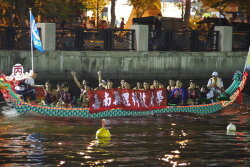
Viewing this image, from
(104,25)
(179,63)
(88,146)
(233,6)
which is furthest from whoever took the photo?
(233,6)

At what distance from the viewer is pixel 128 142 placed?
71.4ft

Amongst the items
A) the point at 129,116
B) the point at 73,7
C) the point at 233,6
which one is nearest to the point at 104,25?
the point at 73,7

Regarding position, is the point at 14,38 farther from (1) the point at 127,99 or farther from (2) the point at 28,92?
(1) the point at 127,99

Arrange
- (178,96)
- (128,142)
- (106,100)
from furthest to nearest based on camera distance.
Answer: (178,96), (106,100), (128,142)

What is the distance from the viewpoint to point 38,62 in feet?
117

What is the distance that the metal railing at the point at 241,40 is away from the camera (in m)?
41.4

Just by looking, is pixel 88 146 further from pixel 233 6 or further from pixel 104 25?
pixel 233 6

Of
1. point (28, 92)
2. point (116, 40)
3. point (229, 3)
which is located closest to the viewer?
point (28, 92)

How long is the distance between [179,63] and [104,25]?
21.6ft

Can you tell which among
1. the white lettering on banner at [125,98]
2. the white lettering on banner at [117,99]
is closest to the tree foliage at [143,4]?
the white lettering on banner at [125,98]

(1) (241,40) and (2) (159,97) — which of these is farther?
(1) (241,40)

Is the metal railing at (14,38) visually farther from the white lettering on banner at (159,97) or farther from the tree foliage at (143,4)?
the tree foliage at (143,4)

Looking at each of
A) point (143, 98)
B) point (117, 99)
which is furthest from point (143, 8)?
point (117, 99)

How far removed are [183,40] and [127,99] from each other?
44.1 feet
